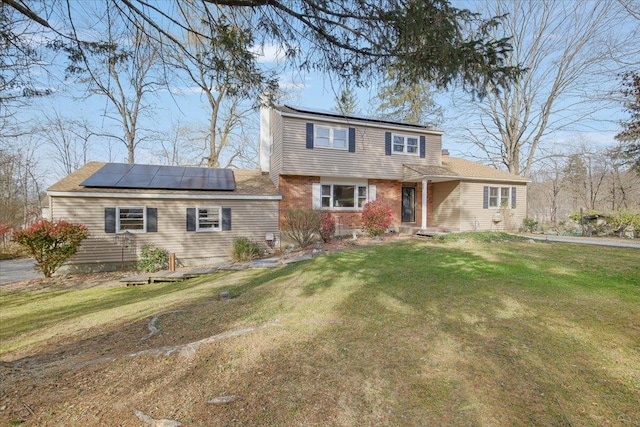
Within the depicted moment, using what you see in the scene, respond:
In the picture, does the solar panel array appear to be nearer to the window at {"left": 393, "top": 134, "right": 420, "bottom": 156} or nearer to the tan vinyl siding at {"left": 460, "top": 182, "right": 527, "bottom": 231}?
the window at {"left": 393, "top": 134, "right": 420, "bottom": 156}

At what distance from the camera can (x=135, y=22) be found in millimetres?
4172

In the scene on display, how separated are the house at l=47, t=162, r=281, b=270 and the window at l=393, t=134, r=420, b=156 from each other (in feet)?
21.1

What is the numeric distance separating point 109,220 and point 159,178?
2600 mm

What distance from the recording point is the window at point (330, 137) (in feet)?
45.0

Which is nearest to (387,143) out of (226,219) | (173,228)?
(226,219)

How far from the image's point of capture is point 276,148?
46.9ft

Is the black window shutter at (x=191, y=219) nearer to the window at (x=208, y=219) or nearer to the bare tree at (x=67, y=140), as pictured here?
the window at (x=208, y=219)

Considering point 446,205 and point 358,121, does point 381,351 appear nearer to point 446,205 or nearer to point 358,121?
point 358,121

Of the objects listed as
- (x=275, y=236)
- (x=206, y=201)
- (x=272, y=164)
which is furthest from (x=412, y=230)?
(x=206, y=201)

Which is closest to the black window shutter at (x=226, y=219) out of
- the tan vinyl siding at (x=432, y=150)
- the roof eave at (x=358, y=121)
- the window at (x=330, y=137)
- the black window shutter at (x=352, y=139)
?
the roof eave at (x=358, y=121)

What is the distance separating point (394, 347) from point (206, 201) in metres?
10.5

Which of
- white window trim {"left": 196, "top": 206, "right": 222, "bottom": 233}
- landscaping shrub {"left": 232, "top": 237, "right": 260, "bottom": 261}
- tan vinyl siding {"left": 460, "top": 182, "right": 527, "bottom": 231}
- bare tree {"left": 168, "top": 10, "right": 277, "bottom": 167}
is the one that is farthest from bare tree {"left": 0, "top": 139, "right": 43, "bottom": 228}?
tan vinyl siding {"left": 460, "top": 182, "right": 527, "bottom": 231}

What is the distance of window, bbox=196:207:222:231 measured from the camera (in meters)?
12.1

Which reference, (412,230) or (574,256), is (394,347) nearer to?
(574,256)
